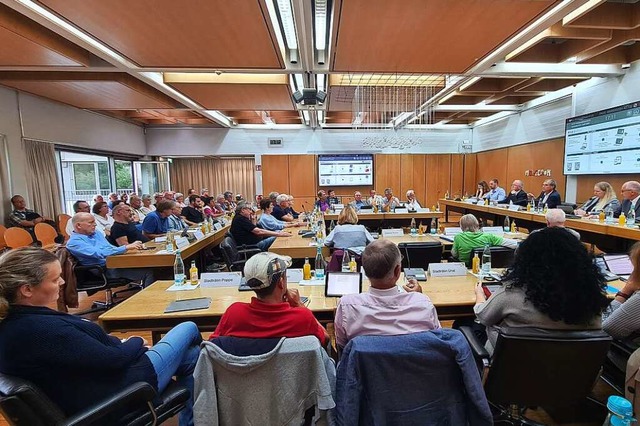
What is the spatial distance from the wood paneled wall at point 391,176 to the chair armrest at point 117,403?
9.42 m

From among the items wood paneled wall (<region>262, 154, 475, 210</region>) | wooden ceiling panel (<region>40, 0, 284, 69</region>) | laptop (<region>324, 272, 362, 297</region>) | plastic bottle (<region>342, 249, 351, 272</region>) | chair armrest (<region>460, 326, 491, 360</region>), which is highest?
wooden ceiling panel (<region>40, 0, 284, 69</region>)

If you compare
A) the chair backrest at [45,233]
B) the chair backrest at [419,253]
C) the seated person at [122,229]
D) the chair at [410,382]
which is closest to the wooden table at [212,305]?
the chair at [410,382]

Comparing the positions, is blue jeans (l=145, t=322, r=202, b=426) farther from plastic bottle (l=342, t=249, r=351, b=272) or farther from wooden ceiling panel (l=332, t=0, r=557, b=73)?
wooden ceiling panel (l=332, t=0, r=557, b=73)

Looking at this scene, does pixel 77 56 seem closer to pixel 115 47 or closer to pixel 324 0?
pixel 115 47

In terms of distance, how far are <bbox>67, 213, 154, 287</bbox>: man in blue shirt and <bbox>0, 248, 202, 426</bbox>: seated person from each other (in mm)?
A: 2382

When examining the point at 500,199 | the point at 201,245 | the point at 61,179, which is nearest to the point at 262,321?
the point at 201,245

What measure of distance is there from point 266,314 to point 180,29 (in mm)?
3213

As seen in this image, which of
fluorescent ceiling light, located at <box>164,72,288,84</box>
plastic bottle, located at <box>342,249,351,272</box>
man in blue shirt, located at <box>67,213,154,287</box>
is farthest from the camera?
fluorescent ceiling light, located at <box>164,72,288,84</box>

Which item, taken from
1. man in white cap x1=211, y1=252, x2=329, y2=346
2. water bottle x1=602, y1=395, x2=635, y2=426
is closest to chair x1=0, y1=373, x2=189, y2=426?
man in white cap x1=211, y1=252, x2=329, y2=346

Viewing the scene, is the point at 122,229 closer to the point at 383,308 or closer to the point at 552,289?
the point at 383,308

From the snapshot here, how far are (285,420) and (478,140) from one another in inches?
454

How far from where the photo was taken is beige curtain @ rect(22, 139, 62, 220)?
6007mm

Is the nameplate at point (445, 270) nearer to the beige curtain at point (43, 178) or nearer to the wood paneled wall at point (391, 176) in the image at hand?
the beige curtain at point (43, 178)

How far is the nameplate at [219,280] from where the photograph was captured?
2.41 meters
